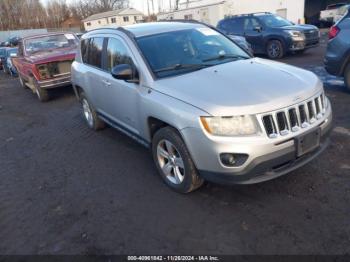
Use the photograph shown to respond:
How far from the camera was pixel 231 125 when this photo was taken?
2900 mm

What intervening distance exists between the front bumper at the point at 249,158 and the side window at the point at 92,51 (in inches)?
103

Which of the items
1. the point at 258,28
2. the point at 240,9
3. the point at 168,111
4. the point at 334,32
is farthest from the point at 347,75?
the point at 240,9

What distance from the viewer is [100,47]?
4.99 metres

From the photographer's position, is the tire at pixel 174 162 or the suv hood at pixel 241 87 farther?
the tire at pixel 174 162

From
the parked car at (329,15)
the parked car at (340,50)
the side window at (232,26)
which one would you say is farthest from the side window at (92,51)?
the parked car at (329,15)

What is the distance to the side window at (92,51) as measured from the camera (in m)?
5.02

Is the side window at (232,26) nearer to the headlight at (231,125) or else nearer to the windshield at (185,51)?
the windshield at (185,51)

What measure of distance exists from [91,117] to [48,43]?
5.36m

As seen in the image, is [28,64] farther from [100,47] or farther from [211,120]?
[211,120]

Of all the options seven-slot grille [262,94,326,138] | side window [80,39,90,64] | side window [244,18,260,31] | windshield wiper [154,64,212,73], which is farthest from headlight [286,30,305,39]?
seven-slot grille [262,94,326,138]

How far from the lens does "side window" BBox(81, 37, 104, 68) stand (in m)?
5.02

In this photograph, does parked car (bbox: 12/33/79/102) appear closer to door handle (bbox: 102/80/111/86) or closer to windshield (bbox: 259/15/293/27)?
door handle (bbox: 102/80/111/86)

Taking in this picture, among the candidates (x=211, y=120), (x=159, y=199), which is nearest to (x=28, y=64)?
(x=159, y=199)

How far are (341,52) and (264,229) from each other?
4833 mm
